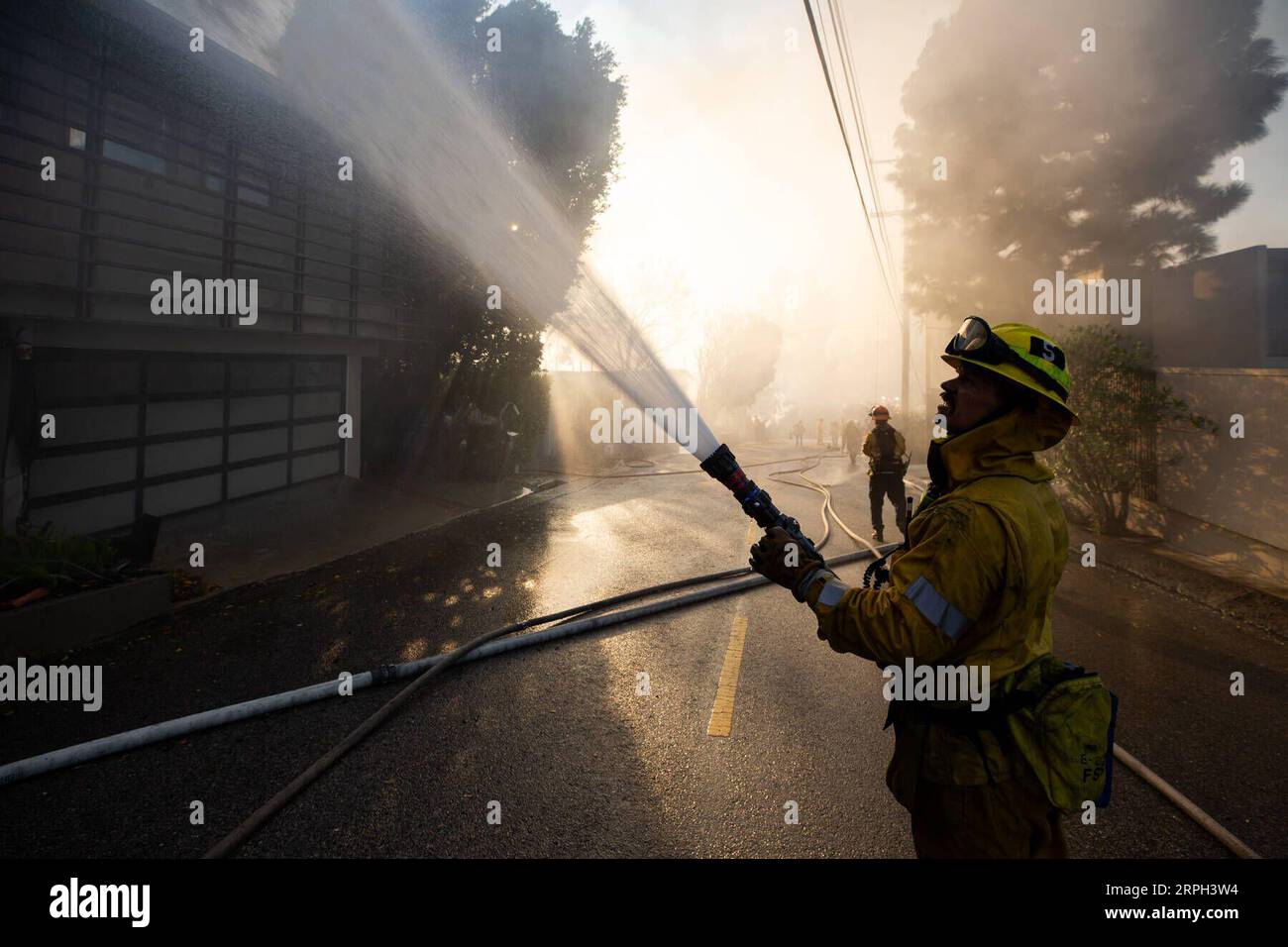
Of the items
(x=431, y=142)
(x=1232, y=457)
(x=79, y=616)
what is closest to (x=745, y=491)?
(x=79, y=616)

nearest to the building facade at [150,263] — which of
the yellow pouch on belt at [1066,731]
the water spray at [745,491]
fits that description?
the water spray at [745,491]

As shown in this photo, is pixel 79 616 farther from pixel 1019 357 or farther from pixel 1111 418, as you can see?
pixel 1111 418

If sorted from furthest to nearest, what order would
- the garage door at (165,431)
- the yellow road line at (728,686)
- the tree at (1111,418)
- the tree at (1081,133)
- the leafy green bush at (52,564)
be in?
1. the tree at (1081,133)
2. the tree at (1111,418)
3. the garage door at (165,431)
4. the leafy green bush at (52,564)
5. the yellow road line at (728,686)

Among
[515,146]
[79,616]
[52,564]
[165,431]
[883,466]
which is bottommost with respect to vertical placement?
[79,616]

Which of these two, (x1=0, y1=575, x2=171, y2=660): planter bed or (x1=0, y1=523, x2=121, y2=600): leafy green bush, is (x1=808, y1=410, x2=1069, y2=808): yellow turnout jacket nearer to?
(x1=0, y1=575, x2=171, y2=660): planter bed

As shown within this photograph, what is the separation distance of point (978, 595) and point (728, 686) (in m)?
3.09

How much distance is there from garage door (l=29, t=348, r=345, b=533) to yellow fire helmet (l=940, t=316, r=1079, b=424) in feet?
34.0

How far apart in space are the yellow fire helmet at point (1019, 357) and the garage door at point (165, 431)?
34.0ft

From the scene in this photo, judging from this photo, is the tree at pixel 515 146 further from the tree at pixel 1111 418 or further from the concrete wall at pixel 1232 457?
the concrete wall at pixel 1232 457

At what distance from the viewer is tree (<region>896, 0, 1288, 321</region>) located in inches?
839

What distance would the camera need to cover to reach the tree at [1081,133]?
69.9ft

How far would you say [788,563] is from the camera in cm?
215
